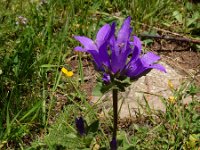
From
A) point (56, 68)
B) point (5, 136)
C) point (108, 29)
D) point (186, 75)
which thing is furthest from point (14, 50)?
point (108, 29)

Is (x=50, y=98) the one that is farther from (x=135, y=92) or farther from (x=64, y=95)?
(x=135, y=92)

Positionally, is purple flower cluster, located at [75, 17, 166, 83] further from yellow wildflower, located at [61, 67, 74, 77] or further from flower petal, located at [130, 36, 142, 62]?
yellow wildflower, located at [61, 67, 74, 77]

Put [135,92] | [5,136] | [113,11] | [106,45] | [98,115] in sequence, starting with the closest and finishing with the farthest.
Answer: [106,45], [5,136], [98,115], [135,92], [113,11]

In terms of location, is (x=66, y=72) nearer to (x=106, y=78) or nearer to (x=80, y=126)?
(x=80, y=126)

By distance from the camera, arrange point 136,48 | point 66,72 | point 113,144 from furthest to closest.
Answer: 1. point 66,72
2. point 113,144
3. point 136,48

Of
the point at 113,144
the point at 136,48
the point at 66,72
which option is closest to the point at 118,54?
the point at 136,48

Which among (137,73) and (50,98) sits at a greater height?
(137,73)

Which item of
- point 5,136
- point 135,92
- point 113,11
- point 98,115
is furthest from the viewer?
point 113,11

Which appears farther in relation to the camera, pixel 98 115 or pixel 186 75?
pixel 186 75
